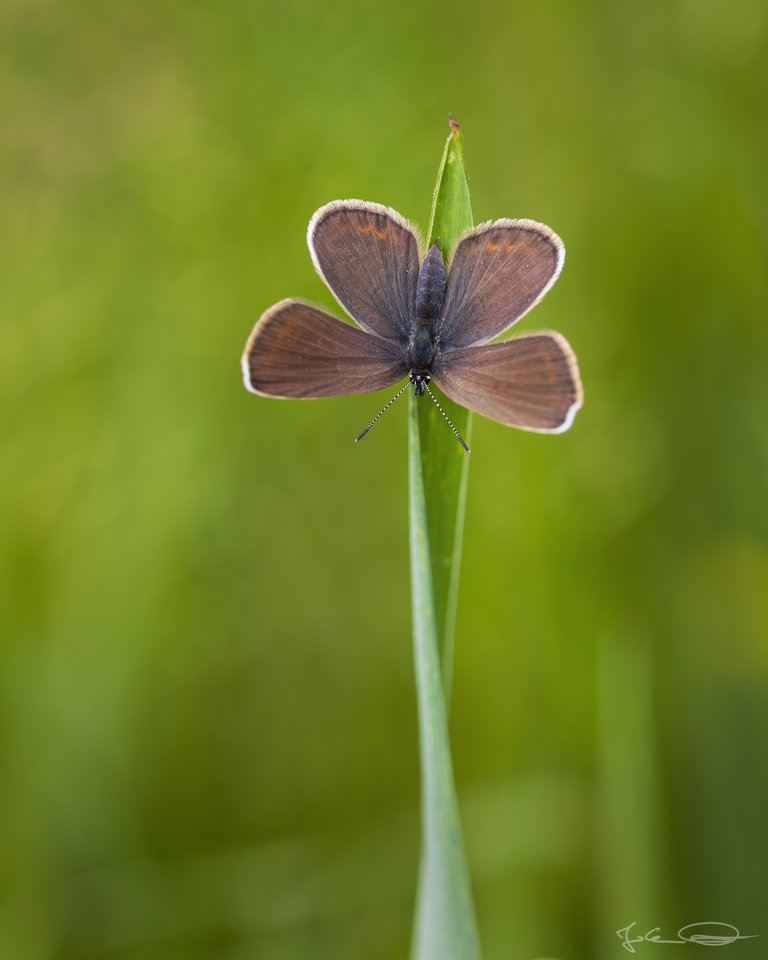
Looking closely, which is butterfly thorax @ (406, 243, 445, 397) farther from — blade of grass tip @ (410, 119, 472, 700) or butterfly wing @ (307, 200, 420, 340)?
blade of grass tip @ (410, 119, 472, 700)

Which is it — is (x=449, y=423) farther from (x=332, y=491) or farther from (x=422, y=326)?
(x=332, y=491)

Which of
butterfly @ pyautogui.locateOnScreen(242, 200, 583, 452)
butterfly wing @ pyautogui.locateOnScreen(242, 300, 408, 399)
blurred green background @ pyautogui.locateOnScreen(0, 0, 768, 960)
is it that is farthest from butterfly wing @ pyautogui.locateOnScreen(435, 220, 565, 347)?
blurred green background @ pyautogui.locateOnScreen(0, 0, 768, 960)

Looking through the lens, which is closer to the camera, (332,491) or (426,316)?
(426,316)

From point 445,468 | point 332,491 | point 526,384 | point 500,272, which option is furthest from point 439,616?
point 332,491

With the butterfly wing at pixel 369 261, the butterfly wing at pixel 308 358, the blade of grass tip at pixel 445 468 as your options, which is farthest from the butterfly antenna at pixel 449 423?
the butterfly wing at pixel 369 261

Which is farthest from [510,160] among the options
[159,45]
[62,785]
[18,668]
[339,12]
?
[62,785]

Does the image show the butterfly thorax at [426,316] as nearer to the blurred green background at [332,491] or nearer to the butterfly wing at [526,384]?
the butterfly wing at [526,384]
